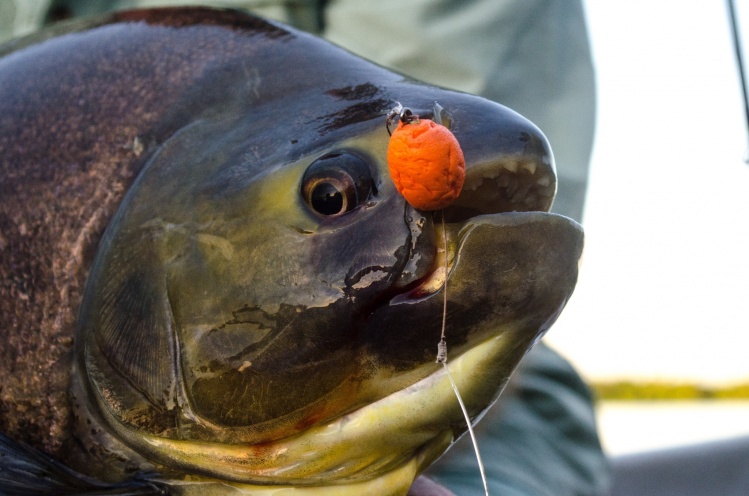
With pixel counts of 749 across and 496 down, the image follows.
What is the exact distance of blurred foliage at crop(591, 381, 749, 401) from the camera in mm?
14242

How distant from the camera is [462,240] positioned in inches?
42.7

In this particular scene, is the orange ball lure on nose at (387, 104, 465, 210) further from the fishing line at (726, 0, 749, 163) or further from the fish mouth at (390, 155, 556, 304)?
the fishing line at (726, 0, 749, 163)

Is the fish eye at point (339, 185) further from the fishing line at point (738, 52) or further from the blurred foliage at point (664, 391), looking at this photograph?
the blurred foliage at point (664, 391)

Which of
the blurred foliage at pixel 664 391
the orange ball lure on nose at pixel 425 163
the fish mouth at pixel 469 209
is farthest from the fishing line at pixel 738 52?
the blurred foliage at pixel 664 391

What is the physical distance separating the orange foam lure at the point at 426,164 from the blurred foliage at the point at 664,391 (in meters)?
13.5

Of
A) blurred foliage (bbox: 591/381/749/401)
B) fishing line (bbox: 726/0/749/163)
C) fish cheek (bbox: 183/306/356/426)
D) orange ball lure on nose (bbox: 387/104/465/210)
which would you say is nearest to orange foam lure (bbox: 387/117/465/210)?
orange ball lure on nose (bbox: 387/104/465/210)

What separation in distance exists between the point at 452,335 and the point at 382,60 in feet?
5.11

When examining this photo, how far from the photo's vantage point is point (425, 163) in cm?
103

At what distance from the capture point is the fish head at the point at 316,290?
1.10 m

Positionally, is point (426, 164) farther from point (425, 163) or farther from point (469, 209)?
point (469, 209)

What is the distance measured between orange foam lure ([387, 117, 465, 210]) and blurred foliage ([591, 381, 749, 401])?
13460 mm

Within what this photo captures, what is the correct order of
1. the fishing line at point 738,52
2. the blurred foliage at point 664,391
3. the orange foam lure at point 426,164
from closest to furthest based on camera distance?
1. the orange foam lure at point 426,164
2. the fishing line at point 738,52
3. the blurred foliage at point 664,391

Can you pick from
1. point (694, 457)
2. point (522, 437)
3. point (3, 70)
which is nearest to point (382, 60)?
point (522, 437)

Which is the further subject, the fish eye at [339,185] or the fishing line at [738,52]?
the fishing line at [738,52]
